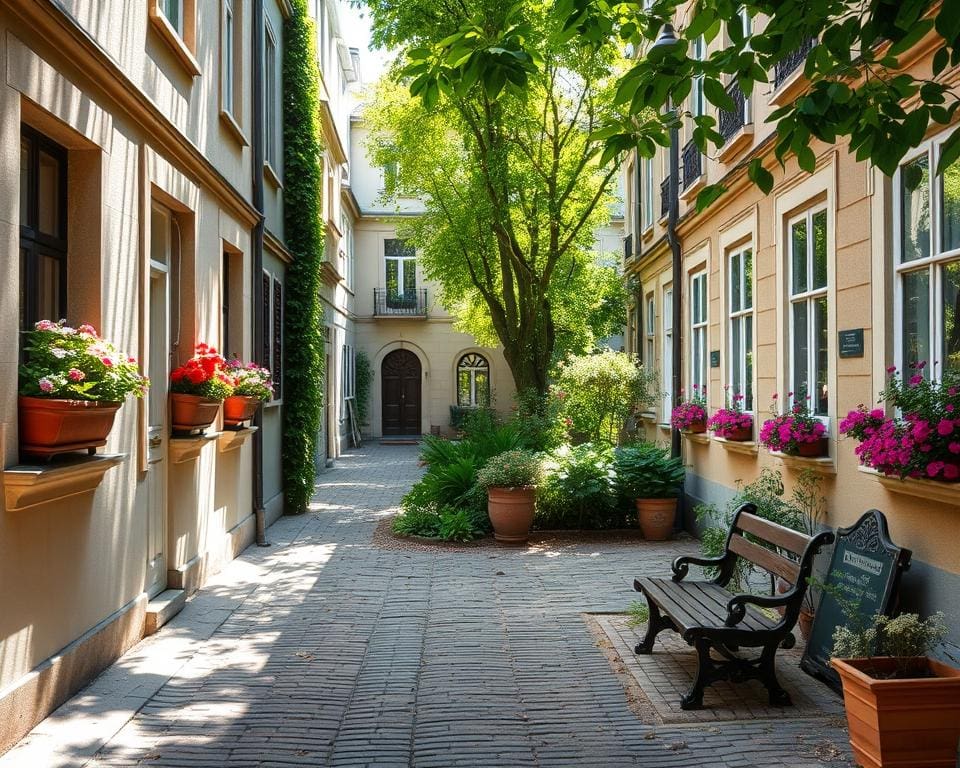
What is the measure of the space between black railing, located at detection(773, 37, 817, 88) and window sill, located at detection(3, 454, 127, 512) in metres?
5.99

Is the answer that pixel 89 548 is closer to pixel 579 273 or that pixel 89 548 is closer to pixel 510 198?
pixel 510 198

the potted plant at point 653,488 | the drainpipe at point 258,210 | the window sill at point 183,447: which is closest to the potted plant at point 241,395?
the window sill at point 183,447

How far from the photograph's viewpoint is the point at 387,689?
579cm

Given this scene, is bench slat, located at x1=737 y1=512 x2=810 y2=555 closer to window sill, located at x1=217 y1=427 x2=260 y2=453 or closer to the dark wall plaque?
the dark wall plaque

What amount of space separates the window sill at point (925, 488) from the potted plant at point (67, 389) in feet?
14.7

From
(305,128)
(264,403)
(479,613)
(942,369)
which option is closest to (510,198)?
(305,128)

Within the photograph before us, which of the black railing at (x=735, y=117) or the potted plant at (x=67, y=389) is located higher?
the black railing at (x=735, y=117)

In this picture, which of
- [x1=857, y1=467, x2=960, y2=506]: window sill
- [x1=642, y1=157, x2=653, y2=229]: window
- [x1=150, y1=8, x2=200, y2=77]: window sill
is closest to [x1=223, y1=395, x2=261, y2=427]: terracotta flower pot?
[x1=150, y1=8, x2=200, y2=77]: window sill

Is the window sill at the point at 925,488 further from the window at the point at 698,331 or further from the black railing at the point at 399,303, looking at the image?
the black railing at the point at 399,303

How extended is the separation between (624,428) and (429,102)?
1293 cm

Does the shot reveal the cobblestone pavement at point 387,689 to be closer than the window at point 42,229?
Yes

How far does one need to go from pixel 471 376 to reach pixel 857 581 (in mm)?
27588

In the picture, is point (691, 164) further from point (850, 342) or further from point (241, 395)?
point (241, 395)

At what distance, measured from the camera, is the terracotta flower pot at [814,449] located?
290 inches
